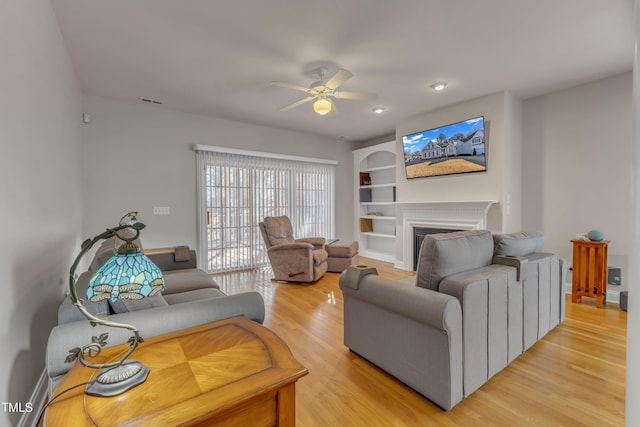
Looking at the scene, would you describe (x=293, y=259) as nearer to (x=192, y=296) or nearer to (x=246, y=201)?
(x=246, y=201)

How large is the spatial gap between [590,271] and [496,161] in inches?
65.4

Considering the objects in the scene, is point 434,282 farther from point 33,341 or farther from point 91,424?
point 33,341

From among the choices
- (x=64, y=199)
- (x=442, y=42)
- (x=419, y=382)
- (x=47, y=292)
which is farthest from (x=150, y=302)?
(x=442, y=42)

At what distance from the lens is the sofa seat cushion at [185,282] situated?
2.50m

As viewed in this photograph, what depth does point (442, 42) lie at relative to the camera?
2660 mm

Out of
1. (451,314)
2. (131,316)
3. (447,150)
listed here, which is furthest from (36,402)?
(447,150)

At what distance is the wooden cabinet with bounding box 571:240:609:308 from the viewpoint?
322cm

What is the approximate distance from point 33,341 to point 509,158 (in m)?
5.03

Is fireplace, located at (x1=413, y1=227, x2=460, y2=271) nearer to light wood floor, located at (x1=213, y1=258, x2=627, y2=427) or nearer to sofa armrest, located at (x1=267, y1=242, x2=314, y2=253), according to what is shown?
sofa armrest, located at (x1=267, y1=242, x2=314, y2=253)

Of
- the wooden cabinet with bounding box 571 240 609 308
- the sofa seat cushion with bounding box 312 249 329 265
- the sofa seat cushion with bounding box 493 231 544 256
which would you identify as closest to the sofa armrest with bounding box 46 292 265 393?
the sofa seat cushion with bounding box 493 231 544 256

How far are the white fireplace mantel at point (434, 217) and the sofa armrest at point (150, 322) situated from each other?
3696 mm

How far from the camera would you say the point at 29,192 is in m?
1.60

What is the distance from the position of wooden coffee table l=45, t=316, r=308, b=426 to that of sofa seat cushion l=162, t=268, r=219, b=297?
4.57ft

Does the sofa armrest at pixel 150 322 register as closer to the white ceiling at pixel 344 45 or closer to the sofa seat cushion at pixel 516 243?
the sofa seat cushion at pixel 516 243
